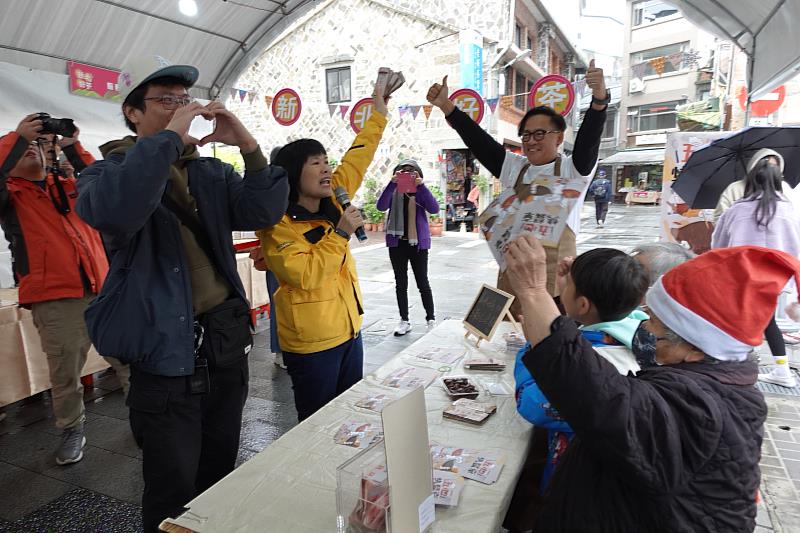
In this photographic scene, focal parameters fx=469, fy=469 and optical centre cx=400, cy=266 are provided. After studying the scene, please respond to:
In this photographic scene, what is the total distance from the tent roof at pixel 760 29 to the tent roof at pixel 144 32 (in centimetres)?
491

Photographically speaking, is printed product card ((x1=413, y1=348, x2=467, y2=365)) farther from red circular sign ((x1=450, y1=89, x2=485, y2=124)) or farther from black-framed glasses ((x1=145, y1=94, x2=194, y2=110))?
red circular sign ((x1=450, y1=89, x2=485, y2=124))

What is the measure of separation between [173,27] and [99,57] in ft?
3.22

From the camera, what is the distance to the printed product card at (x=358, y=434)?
1601 millimetres

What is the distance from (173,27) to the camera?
5832mm

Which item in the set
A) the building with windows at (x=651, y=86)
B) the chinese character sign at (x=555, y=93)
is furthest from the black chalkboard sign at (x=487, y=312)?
the building with windows at (x=651, y=86)

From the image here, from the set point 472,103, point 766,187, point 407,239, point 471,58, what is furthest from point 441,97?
point 471,58

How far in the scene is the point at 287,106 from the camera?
7.96m

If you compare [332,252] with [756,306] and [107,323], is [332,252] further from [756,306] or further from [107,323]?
[756,306]

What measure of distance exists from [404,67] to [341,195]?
13.6 m

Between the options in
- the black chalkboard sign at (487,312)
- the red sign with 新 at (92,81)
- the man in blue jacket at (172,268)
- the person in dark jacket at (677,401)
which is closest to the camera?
the person in dark jacket at (677,401)

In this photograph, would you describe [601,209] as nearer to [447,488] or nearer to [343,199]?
[343,199]

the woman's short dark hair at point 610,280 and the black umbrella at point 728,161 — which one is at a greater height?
the black umbrella at point 728,161

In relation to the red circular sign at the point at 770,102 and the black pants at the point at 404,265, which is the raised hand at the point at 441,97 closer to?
the black pants at the point at 404,265

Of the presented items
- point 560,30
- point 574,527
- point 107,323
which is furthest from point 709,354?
point 560,30
